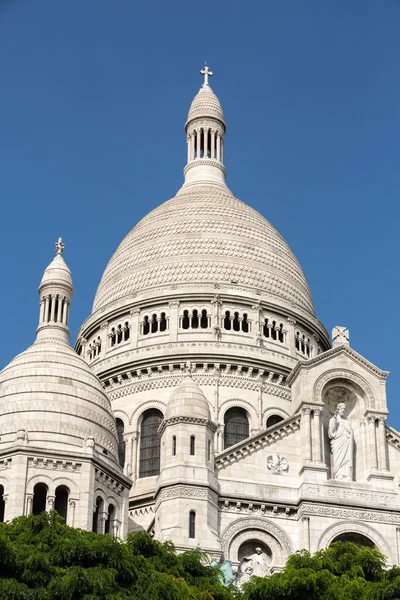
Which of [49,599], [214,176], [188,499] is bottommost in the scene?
[49,599]

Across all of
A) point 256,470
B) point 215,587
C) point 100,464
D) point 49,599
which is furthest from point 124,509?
point 49,599

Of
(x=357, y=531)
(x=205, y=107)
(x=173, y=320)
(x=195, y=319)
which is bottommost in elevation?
(x=357, y=531)

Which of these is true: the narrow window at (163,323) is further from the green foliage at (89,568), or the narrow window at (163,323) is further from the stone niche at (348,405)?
the green foliage at (89,568)

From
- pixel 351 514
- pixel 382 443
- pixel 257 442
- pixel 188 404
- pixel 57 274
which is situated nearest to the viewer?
pixel 351 514

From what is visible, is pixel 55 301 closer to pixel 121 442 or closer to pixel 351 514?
pixel 121 442

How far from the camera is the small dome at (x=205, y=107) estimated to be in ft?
285

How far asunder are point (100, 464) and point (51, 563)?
50.5 feet

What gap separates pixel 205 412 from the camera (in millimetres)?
53156

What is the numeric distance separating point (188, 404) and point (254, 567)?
6.50m

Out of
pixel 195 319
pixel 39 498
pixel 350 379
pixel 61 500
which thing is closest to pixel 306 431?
pixel 350 379

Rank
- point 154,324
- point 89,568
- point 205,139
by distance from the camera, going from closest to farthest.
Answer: point 89,568 → point 154,324 → point 205,139

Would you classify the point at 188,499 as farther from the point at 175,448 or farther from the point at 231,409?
the point at 231,409

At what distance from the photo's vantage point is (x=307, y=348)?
7419 cm

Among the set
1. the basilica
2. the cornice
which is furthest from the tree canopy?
the cornice
